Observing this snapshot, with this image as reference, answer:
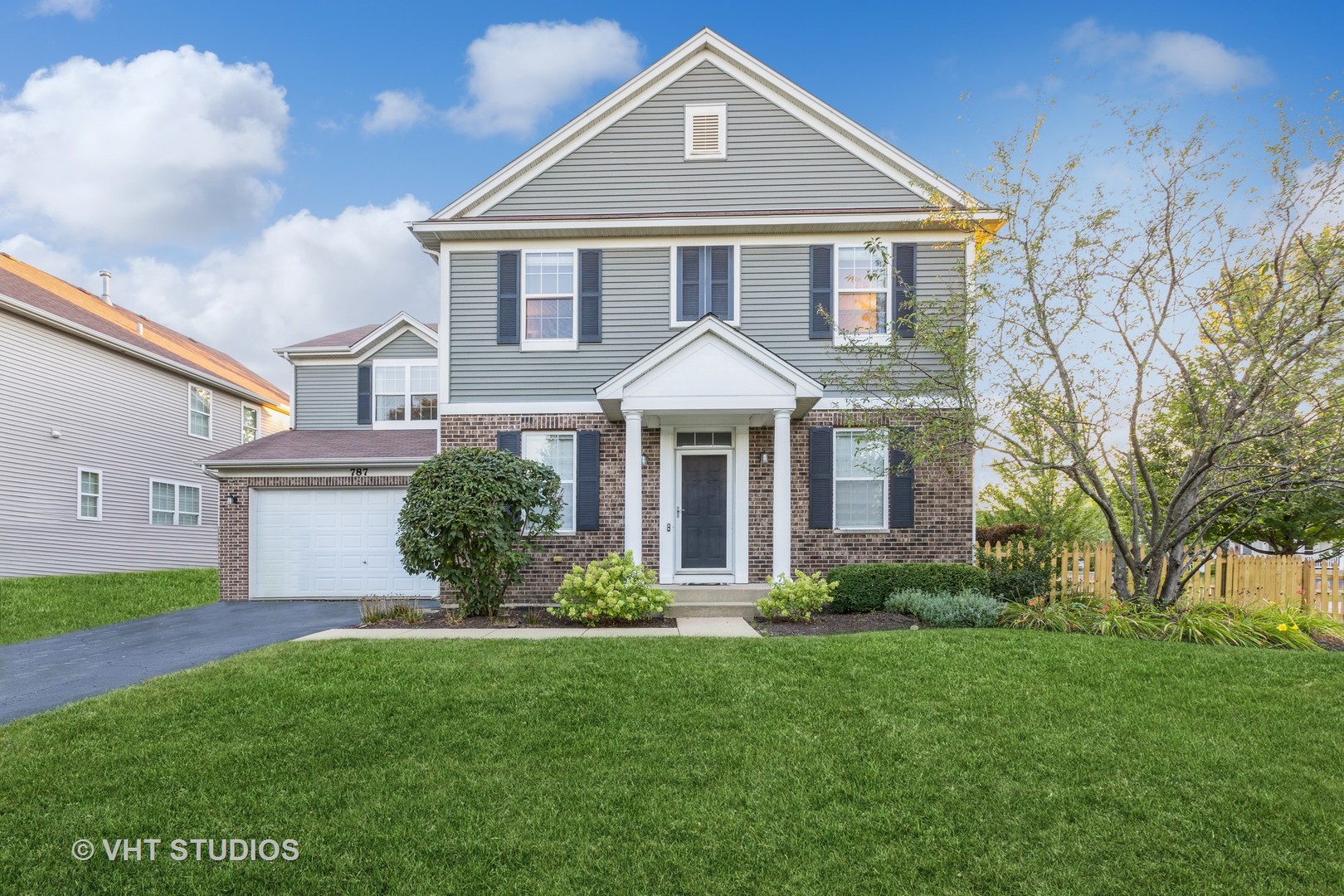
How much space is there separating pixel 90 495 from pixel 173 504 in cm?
265

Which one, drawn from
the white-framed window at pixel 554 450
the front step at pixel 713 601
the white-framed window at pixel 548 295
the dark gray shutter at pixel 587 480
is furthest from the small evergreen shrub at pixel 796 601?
the white-framed window at pixel 548 295

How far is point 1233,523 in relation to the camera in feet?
34.5

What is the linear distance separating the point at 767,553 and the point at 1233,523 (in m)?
7.38

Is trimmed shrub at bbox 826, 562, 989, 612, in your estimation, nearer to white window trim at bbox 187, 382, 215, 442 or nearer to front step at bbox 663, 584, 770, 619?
front step at bbox 663, 584, 770, 619

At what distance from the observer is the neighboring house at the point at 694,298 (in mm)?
10750

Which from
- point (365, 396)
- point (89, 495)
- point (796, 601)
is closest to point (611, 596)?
point (796, 601)

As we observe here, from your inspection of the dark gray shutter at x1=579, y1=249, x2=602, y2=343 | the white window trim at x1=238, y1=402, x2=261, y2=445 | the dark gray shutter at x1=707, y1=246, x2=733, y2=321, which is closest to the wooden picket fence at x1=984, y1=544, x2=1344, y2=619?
the dark gray shutter at x1=707, y1=246, x2=733, y2=321

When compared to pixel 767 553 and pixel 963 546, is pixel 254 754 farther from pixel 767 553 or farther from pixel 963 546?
pixel 963 546

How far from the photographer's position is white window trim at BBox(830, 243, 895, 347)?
1073 cm

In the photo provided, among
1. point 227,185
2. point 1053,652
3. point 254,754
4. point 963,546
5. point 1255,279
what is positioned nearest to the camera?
point 254,754

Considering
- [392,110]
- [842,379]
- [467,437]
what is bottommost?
[467,437]

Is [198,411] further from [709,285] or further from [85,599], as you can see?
[709,285]

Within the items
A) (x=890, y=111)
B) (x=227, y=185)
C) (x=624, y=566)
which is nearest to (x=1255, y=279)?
(x=890, y=111)

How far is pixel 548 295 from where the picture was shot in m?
11.2
